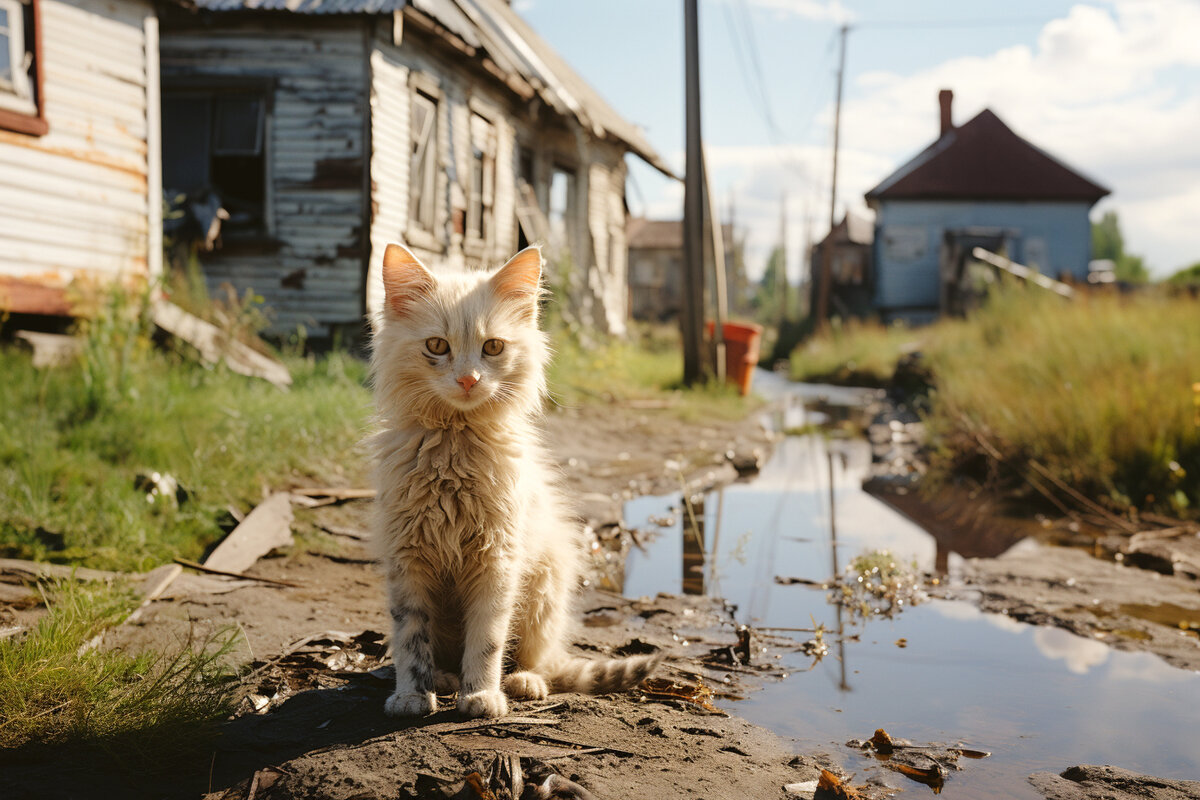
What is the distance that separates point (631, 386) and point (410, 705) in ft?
34.8

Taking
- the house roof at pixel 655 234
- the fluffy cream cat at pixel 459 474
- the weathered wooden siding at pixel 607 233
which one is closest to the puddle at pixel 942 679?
the fluffy cream cat at pixel 459 474

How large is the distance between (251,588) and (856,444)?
305 inches

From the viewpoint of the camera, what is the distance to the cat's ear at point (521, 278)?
271 cm

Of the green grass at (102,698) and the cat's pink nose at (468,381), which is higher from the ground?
the cat's pink nose at (468,381)

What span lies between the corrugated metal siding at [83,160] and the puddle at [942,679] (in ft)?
20.9

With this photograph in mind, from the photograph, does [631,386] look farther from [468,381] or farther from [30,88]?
[468,381]

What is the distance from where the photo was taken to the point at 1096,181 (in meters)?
27.5

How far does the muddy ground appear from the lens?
2197 millimetres

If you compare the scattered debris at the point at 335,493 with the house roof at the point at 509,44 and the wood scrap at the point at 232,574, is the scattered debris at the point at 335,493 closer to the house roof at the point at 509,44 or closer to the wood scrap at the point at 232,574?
the wood scrap at the point at 232,574

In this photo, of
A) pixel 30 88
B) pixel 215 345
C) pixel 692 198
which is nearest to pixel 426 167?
pixel 692 198

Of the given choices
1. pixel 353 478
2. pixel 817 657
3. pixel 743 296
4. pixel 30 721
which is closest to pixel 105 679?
pixel 30 721

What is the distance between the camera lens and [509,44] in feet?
47.9

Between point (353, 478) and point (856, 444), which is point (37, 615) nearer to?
point (353, 478)

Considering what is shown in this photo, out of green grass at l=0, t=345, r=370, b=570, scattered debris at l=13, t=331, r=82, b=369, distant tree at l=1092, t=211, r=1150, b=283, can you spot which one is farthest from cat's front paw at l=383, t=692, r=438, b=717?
distant tree at l=1092, t=211, r=1150, b=283
